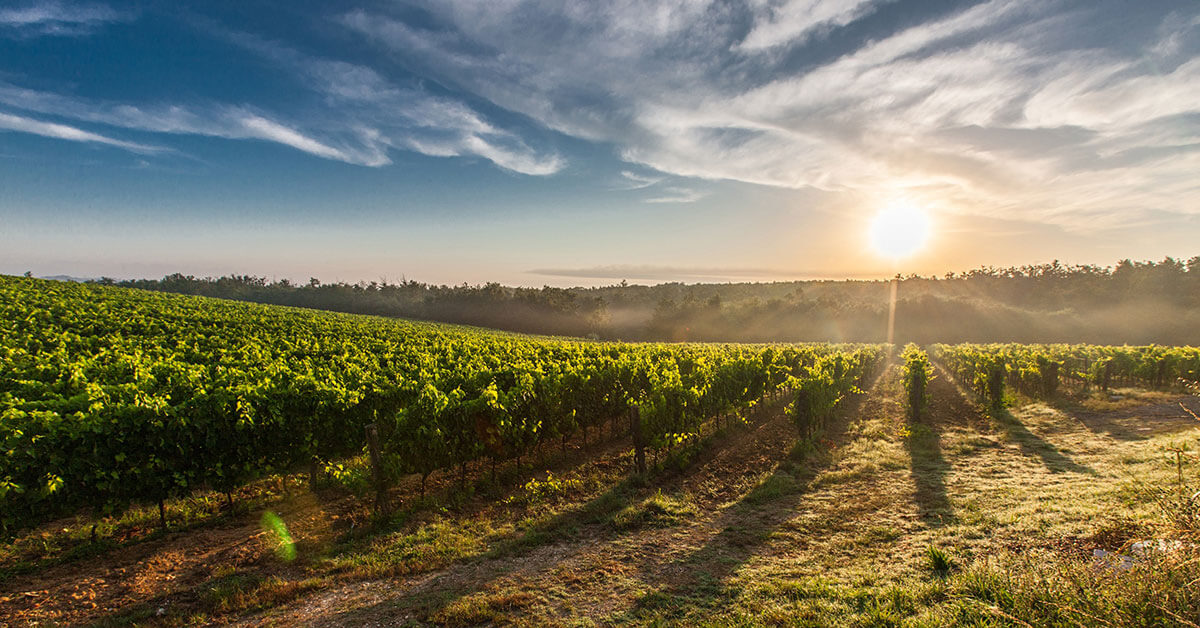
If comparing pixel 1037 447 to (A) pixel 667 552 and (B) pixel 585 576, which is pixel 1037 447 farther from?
(B) pixel 585 576

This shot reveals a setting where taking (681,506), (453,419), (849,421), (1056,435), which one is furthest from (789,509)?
(1056,435)

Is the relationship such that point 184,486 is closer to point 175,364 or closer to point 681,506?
point 175,364

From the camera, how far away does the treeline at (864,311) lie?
6594cm

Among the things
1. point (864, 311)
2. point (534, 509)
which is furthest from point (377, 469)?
point (864, 311)

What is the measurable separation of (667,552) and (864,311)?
84.6m

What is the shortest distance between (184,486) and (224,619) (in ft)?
11.1

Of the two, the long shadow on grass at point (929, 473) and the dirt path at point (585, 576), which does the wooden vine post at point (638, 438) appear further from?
the long shadow on grass at point (929, 473)

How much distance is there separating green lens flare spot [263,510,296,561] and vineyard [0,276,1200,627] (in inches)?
2.1

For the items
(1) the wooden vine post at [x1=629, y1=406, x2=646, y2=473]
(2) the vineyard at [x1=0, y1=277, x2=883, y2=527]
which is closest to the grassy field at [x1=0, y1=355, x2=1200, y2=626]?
(1) the wooden vine post at [x1=629, y1=406, x2=646, y2=473]

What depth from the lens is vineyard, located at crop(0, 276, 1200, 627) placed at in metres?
5.58

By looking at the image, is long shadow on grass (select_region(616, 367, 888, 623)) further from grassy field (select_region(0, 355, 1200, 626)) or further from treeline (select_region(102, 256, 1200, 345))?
treeline (select_region(102, 256, 1200, 345))

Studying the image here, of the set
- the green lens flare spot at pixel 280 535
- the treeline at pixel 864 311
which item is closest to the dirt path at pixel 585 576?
the green lens flare spot at pixel 280 535

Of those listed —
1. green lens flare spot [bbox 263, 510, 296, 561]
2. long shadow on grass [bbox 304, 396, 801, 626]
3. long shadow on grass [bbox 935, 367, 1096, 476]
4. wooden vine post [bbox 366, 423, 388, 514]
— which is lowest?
A: green lens flare spot [bbox 263, 510, 296, 561]

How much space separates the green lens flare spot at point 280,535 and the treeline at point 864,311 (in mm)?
67297
